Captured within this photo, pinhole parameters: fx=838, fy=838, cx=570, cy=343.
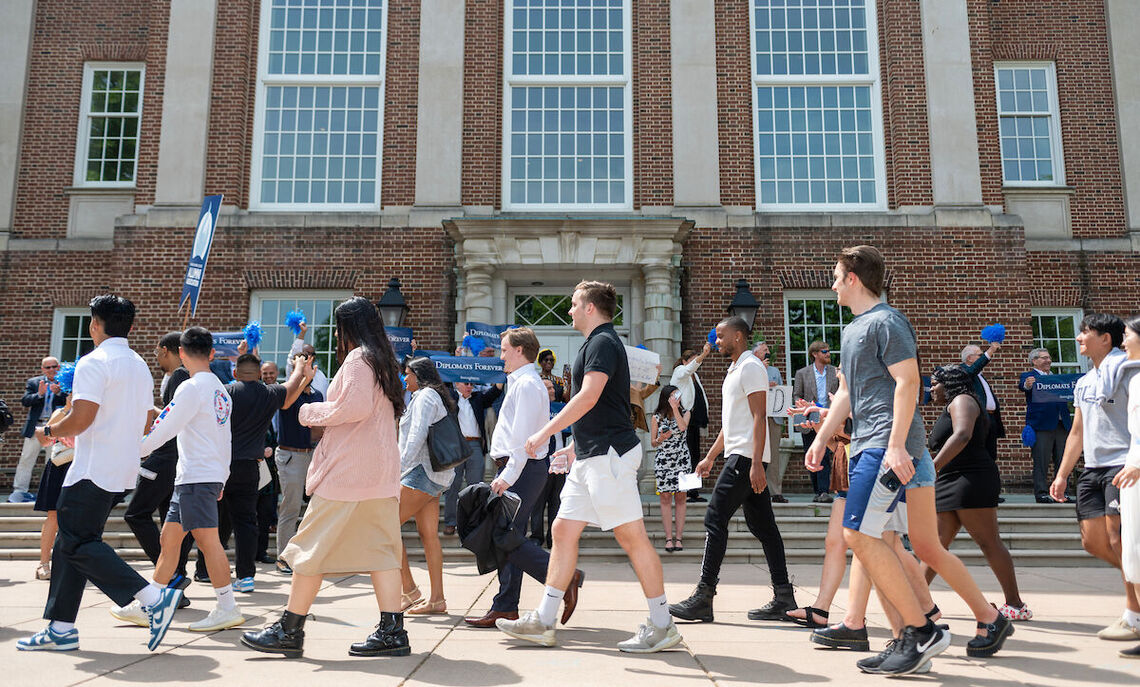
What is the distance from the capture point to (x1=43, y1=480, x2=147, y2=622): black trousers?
4.43 meters

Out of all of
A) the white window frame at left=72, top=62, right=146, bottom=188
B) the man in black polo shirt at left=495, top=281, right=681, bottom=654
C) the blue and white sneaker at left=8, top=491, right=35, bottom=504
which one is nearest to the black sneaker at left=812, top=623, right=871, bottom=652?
the man in black polo shirt at left=495, top=281, right=681, bottom=654

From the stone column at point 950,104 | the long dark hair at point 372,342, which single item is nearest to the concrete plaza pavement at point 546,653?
the long dark hair at point 372,342

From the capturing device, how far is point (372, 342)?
4.54 m

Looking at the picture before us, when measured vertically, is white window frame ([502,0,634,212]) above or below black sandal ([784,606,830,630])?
above

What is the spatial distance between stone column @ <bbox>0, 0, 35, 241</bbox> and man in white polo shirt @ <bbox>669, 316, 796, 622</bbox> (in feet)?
46.8

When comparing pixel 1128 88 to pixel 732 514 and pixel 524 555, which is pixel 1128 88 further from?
pixel 524 555

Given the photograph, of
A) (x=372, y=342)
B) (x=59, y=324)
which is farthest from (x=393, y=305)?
(x=372, y=342)

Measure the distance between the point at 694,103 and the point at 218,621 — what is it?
1138cm

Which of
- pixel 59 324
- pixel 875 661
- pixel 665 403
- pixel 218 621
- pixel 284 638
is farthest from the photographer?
pixel 59 324

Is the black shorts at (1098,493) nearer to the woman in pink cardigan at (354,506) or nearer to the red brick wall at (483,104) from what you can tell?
the woman in pink cardigan at (354,506)

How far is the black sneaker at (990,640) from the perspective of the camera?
173 inches

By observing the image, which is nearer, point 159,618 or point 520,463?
point 159,618

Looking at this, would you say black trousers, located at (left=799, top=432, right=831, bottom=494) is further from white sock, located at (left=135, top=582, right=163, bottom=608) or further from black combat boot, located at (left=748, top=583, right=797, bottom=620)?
white sock, located at (left=135, top=582, right=163, bottom=608)

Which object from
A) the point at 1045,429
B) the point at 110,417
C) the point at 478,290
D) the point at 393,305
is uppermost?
the point at 478,290
